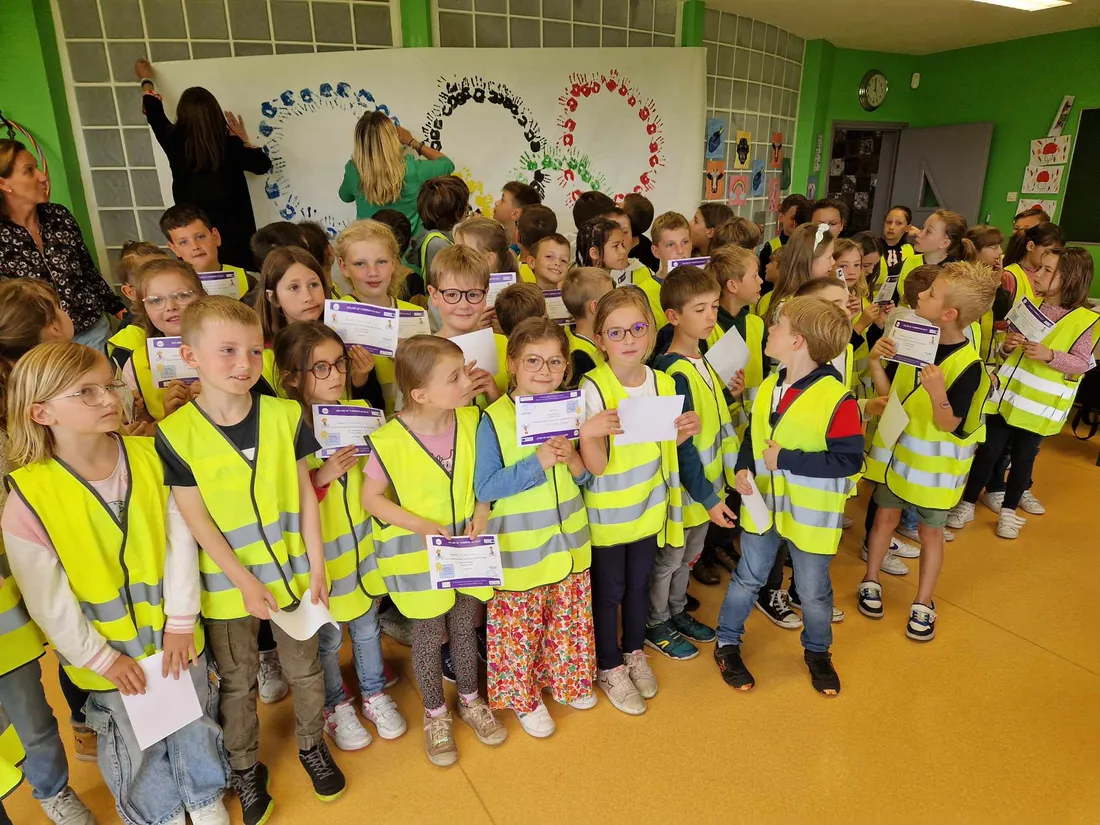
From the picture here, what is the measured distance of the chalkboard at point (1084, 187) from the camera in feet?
21.4

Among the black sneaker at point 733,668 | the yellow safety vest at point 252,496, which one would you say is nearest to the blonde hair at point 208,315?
the yellow safety vest at point 252,496

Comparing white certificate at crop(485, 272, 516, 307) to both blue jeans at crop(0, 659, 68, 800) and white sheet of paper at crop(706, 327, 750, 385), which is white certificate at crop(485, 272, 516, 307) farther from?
blue jeans at crop(0, 659, 68, 800)

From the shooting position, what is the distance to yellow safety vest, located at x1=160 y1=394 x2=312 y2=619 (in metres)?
1.59

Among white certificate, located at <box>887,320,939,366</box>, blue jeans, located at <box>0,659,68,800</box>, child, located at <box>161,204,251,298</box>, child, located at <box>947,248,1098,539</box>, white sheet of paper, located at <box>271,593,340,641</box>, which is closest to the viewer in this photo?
blue jeans, located at <box>0,659,68,800</box>

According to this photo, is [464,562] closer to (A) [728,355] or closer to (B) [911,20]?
(A) [728,355]

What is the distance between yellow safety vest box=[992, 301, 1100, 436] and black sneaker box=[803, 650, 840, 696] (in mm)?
1695

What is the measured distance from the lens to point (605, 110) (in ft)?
16.9

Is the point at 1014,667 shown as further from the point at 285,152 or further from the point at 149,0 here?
the point at 149,0

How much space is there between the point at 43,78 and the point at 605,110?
Result: 3483 mm

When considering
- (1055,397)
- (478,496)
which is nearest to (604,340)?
(478,496)

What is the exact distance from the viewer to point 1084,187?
21.8ft

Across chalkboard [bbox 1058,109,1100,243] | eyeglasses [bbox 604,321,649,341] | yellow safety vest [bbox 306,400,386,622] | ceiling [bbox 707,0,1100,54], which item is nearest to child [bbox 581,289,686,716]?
eyeglasses [bbox 604,321,649,341]

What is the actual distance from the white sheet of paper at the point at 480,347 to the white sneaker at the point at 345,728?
1127 millimetres

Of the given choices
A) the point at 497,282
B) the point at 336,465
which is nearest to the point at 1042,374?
the point at 497,282
